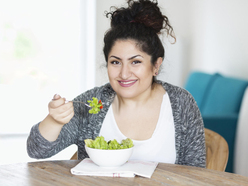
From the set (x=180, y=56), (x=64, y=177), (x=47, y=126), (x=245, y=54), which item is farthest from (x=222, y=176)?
(x=180, y=56)

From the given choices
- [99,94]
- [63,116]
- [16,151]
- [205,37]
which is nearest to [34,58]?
[16,151]

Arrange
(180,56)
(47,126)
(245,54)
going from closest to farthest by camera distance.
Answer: (47,126) → (245,54) → (180,56)

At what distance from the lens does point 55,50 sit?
16.2 ft

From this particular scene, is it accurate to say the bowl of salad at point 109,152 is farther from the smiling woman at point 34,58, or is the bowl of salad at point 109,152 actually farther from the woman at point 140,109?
the smiling woman at point 34,58

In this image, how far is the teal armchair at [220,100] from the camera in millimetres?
2715

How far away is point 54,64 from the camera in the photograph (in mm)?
4938

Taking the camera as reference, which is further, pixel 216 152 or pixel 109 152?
pixel 216 152

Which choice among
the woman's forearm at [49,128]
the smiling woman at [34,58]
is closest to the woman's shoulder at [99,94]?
the woman's forearm at [49,128]

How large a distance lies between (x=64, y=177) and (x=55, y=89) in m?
3.98

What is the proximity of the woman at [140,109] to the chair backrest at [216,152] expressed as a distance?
0.05 m

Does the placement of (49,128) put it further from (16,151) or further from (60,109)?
(16,151)

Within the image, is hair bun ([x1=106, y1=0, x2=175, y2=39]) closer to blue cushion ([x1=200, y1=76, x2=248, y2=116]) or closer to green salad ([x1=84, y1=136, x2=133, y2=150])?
green salad ([x1=84, y1=136, x2=133, y2=150])

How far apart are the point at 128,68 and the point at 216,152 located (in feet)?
1.75

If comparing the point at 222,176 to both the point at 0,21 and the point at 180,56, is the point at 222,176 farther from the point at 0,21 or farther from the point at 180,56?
the point at 0,21
